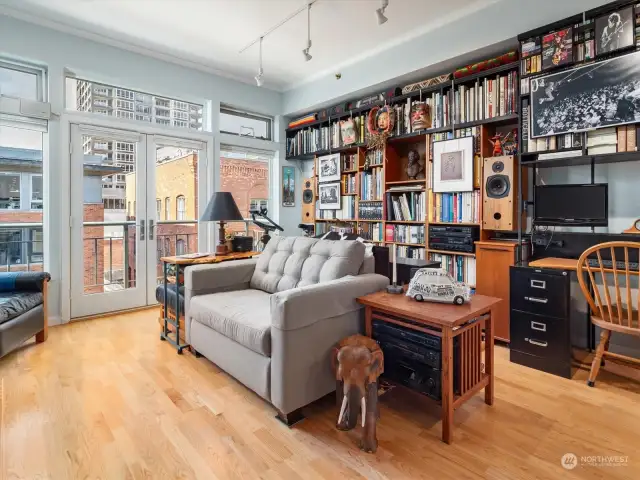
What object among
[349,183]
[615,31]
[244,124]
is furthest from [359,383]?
[244,124]

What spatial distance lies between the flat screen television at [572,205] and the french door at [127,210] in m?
3.63

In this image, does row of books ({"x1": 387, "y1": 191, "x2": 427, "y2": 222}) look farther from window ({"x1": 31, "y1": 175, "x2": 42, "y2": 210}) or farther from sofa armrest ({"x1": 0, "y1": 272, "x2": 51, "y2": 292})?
window ({"x1": 31, "y1": 175, "x2": 42, "y2": 210})

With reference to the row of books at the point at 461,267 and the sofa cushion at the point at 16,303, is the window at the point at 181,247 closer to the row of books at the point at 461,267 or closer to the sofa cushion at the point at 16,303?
the sofa cushion at the point at 16,303

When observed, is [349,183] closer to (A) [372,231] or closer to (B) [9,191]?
(A) [372,231]

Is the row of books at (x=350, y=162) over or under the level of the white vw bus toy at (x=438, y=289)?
over

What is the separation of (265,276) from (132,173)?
7.53 ft

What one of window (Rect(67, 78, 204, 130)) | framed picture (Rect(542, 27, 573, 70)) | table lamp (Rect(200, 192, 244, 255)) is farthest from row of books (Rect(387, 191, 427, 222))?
window (Rect(67, 78, 204, 130))

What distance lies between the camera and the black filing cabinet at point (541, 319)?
2.36 metres

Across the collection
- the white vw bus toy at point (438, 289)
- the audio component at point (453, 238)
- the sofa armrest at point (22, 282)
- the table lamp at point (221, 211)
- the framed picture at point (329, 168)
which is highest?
the framed picture at point (329, 168)

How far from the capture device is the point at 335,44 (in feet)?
12.5

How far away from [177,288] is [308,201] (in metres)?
2.53

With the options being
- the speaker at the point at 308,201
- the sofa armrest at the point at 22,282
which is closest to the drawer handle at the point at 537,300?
the speaker at the point at 308,201

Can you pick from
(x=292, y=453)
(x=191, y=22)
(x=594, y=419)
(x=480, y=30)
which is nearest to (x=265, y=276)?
(x=292, y=453)

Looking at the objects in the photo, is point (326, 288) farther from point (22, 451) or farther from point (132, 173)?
point (132, 173)
